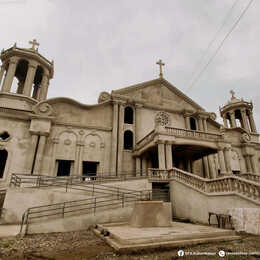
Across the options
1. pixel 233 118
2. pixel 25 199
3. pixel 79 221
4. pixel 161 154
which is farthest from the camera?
pixel 233 118

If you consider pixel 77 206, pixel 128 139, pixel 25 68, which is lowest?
pixel 77 206

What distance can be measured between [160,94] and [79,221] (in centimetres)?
1746

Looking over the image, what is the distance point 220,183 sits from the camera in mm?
9758

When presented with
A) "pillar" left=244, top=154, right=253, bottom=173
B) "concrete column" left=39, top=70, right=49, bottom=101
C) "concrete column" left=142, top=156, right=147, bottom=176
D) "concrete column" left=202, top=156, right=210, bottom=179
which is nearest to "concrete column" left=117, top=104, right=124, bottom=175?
"concrete column" left=142, top=156, right=147, bottom=176

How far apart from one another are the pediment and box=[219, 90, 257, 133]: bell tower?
795 centimetres

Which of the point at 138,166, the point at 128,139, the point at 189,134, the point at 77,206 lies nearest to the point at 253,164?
the point at 189,134

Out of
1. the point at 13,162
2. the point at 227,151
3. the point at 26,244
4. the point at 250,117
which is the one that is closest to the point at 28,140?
the point at 13,162

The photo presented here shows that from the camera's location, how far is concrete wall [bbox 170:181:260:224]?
8734mm

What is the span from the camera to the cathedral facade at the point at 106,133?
52.0ft

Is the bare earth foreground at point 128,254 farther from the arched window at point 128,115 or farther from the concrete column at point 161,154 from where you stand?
the arched window at point 128,115

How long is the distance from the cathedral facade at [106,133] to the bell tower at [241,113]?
12.3ft

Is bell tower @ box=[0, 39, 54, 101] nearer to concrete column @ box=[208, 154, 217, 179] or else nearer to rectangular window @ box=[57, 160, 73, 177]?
rectangular window @ box=[57, 160, 73, 177]

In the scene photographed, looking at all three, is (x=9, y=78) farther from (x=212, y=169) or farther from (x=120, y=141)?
(x=212, y=169)

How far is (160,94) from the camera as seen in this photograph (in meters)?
23.0
